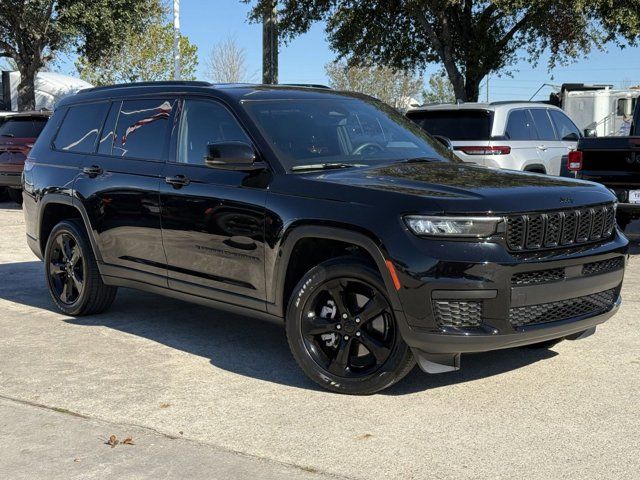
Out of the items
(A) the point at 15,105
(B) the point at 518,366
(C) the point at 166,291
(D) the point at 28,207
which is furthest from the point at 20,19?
(B) the point at 518,366

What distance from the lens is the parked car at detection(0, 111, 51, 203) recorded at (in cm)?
1590

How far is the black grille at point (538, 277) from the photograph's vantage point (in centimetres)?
448

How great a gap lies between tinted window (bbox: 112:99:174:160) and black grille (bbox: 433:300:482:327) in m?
2.56

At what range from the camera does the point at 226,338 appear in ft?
20.6

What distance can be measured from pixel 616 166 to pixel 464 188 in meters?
5.62

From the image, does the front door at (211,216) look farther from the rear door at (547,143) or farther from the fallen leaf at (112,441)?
the rear door at (547,143)

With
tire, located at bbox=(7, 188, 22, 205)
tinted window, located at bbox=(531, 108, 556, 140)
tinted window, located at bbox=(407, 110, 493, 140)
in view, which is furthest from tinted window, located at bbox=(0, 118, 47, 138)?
tinted window, located at bbox=(531, 108, 556, 140)

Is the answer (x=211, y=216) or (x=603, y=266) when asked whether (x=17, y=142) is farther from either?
(x=603, y=266)

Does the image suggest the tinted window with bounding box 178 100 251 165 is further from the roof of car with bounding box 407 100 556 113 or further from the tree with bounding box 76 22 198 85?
the tree with bounding box 76 22 198 85

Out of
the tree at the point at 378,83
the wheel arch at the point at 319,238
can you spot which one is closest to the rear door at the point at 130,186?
the wheel arch at the point at 319,238

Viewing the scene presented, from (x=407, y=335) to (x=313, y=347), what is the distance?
70 cm

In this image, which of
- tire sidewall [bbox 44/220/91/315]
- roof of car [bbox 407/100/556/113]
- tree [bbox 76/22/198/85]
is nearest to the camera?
tire sidewall [bbox 44/220/91/315]

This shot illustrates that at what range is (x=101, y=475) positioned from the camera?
3822mm

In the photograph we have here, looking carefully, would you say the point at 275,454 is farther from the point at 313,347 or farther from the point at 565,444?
the point at 565,444
